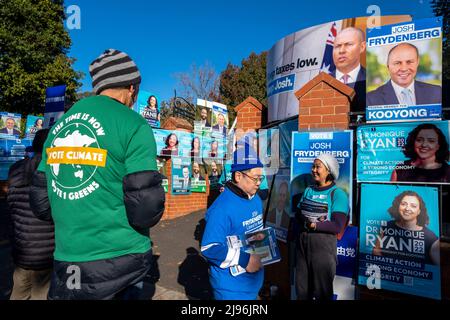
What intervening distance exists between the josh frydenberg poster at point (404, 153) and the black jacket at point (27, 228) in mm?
3498

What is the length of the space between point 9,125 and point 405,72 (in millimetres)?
14996

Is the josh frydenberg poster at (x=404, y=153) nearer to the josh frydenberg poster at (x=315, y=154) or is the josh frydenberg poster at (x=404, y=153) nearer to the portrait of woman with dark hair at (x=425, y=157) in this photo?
the portrait of woman with dark hair at (x=425, y=157)

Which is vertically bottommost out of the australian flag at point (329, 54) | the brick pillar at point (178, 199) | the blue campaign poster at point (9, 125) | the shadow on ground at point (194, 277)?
the shadow on ground at point (194, 277)

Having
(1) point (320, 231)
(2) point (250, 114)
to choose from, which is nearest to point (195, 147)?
(2) point (250, 114)

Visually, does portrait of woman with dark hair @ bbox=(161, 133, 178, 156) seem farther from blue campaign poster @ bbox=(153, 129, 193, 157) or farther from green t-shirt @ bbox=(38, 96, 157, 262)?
green t-shirt @ bbox=(38, 96, 157, 262)

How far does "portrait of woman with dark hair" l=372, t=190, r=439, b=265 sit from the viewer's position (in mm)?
3236

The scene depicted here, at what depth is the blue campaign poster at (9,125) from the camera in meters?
12.9

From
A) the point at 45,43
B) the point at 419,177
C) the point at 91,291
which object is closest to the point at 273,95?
the point at 419,177

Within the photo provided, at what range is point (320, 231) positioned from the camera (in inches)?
135

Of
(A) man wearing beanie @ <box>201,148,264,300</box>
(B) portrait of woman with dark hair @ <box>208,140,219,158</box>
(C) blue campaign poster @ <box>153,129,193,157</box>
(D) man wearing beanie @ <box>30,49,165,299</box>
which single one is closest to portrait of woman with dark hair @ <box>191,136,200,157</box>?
(C) blue campaign poster @ <box>153,129,193,157</box>

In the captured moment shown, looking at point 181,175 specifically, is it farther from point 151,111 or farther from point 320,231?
point 320,231

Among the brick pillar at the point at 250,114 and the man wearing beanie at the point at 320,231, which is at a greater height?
the brick pillar at the point at 250,114

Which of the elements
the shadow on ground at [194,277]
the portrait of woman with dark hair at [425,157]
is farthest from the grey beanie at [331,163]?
the shadow on ground at [194,277]

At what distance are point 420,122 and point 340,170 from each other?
1.02m
